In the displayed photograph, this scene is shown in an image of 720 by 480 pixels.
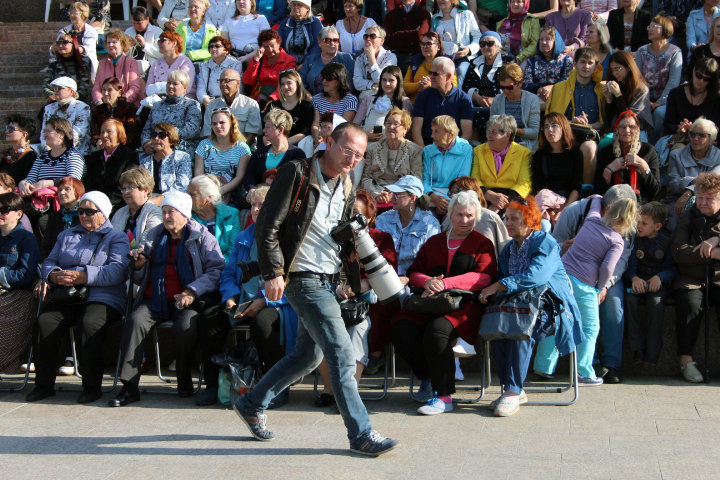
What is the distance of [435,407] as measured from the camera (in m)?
5.73

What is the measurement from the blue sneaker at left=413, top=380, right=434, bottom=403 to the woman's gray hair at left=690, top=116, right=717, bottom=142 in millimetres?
3573

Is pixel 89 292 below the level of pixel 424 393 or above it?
above

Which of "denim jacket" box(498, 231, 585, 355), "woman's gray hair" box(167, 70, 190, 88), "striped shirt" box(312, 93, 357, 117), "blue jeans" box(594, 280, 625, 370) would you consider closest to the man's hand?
"denim jacket" box(498, 231, 585, 355)

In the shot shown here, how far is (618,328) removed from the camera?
21.2ft

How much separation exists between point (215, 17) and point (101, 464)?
8.33 meters

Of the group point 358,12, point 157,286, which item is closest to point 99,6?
point 358,12

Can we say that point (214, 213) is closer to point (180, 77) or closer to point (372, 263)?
point (180, 77)

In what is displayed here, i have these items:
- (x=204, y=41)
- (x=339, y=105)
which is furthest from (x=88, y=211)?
(x=204, y=41)

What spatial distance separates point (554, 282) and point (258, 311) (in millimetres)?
2126

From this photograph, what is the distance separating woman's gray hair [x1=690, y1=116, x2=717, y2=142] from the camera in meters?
7.62

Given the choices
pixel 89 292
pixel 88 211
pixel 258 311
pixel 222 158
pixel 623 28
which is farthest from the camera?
pixel 623 28

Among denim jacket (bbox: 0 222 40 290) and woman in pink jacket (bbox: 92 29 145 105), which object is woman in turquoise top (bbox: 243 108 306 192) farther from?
woman in pink jacket (bbox: 92 29 145 105)

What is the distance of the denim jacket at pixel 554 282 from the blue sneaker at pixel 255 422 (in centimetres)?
189

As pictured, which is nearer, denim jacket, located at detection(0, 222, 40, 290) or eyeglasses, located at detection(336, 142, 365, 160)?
eyeglasses, located at detection(336, 142, 365, 160)
